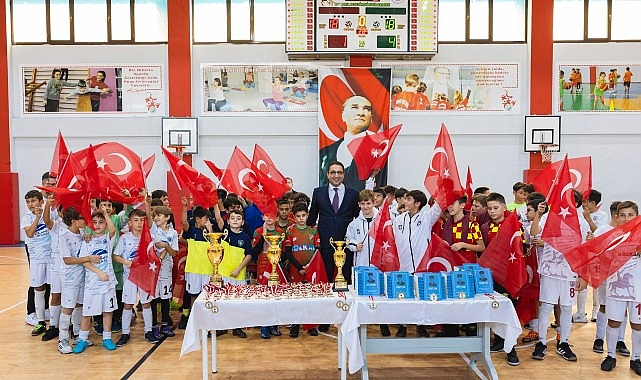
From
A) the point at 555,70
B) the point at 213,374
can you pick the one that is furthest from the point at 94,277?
the point at 555,70

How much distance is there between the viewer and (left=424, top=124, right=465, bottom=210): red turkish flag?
16.2 feet

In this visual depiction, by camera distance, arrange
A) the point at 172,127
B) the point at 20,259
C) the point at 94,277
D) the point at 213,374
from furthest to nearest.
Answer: the point at 172,127 < the point at 20,259 < the point at 94,277 < the point at 213,374

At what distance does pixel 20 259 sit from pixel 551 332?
9.46 m

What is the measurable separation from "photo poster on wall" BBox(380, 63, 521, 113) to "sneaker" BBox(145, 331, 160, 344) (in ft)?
25.7

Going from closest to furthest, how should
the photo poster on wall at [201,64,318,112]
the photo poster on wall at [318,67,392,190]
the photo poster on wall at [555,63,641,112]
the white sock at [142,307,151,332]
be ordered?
the white sock at [142,307,151,332] < the photo poster on wall at [318,67,392,190] < the photo poster on wall at [555,63,641,112] < the photo poster on wall at [201,64,318,112]

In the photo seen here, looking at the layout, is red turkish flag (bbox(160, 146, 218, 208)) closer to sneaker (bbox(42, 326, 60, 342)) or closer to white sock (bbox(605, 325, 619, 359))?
sneaker (bbox(42, 326, 60, 342))

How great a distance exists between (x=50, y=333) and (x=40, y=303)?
1.32 ft

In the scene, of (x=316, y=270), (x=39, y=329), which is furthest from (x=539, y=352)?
(x=39, y=329)

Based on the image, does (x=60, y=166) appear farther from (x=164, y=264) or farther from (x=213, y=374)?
(x=213, y=374)

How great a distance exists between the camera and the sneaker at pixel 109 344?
521cm

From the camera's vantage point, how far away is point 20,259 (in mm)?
10656

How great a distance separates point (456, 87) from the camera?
470 inches

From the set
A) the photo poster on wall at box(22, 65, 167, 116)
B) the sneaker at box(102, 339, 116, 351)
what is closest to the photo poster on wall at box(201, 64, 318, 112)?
the photo poster on wall at box(22, 65, 167, 116)

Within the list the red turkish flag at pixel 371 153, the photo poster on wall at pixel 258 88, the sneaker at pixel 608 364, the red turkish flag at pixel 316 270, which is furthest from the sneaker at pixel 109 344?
the photo poster on wall at pixel 258 88
